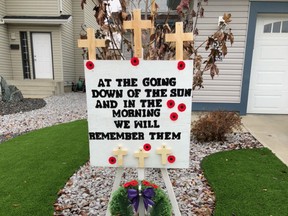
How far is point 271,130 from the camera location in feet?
17.0

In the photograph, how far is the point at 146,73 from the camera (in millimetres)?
1701

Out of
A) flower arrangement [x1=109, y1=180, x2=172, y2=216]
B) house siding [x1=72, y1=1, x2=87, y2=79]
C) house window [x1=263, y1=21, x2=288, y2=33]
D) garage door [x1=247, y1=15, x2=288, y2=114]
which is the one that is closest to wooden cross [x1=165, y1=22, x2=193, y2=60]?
flower arrangement [x1=109, y1=180, x2=172, y2=216]

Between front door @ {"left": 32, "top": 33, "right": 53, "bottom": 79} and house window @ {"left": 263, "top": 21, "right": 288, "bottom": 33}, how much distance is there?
8.61 metres

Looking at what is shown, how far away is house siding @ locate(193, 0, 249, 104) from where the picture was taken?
609 cm

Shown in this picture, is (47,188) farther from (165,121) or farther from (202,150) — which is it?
(202,150)

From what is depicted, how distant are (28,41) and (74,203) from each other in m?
9.94

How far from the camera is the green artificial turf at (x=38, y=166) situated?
8.74 feet

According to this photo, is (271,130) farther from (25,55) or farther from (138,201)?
(25,55)

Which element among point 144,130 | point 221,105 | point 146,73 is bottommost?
point 221,105

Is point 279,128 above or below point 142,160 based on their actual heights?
below

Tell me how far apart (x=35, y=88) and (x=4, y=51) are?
2.23 m

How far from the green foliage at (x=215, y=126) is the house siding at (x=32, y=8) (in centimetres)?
883

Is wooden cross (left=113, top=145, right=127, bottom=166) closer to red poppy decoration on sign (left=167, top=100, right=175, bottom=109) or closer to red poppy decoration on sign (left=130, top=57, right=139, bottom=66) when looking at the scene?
red poppy decoration on sign (left=167, top=100, right=175, bottom=109)

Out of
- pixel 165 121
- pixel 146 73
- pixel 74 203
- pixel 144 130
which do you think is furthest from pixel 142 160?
pixel 74 203
